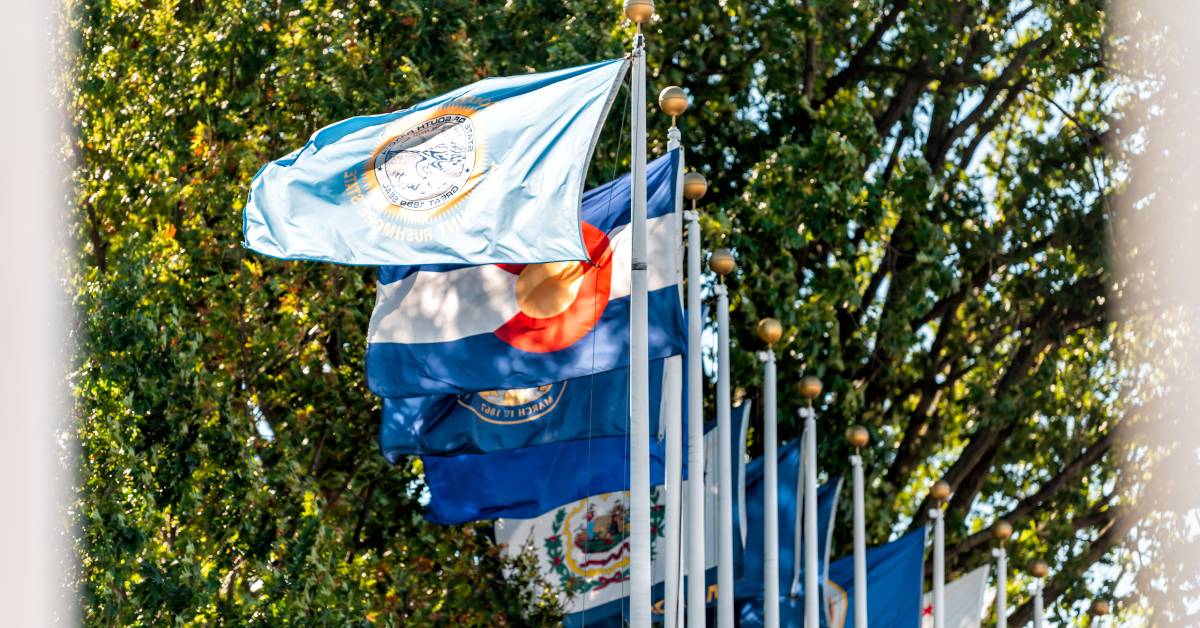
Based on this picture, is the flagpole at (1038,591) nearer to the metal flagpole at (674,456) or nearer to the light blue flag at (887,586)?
the light blue flag at (887,586)

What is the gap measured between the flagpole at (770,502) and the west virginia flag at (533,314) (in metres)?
3.34

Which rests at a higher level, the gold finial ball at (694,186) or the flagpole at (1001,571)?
the gold finial ball at (694,186)

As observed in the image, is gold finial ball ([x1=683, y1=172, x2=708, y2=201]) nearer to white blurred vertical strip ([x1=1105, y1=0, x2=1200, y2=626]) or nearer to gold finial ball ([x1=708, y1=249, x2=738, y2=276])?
gold finial ball ([x1=708, y1=249, x2=738, y2=276])

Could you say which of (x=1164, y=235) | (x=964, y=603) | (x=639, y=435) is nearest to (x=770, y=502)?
(x=639, y=435)

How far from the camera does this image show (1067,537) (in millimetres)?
21453

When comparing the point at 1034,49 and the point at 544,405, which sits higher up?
the point at 1034,49

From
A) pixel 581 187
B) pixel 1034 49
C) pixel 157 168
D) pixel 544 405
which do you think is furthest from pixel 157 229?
pixel 1034 49

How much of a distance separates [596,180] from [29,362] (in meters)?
6.29

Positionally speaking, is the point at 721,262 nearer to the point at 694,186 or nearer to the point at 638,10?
the point at 694,186

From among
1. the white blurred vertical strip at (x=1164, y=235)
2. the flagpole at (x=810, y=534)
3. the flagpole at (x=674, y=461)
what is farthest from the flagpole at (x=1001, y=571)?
the flagpole at (x=674, y=461)

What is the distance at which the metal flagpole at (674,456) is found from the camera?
13.1 m

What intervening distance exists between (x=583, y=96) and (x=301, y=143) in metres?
5.95

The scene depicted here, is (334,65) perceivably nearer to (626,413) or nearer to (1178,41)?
(626,413)

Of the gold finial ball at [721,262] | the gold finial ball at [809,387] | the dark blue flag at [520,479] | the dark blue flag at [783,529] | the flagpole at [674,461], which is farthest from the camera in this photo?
the gold finial ball at [809,387]
